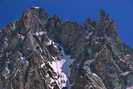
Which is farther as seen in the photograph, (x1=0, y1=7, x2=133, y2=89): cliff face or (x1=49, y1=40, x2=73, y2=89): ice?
(x1=49, y1=40, x2=73, y2=89): ice

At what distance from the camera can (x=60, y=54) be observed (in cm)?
13475

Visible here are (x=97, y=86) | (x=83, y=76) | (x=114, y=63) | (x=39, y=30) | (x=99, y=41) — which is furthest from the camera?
(x=39, y=30)

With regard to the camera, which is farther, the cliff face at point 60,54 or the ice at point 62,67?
the ice at point 62,67

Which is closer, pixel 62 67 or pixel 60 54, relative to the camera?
pixel 62 67

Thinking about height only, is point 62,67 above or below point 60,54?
below

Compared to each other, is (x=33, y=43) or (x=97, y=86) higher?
(x=33, y=43)

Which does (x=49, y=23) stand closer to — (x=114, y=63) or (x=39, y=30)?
(x=39, y=30)

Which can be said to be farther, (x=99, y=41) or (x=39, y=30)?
(x=39, y=30)

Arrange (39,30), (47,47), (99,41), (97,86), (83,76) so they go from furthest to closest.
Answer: (39,30)
(47,47)
(99,41)
(83,76)
(97,86)

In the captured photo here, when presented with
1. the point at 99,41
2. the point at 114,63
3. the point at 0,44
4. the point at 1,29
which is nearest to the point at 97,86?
the point at 114,63

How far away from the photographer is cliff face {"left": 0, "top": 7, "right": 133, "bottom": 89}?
84562 millimetres

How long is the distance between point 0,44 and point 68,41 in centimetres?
2721

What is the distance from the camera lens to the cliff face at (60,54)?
277ft

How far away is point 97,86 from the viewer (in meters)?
59.4
